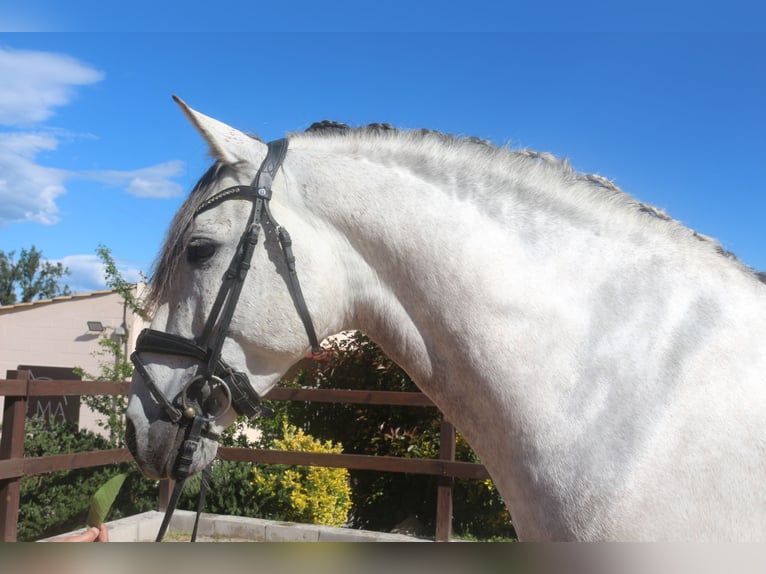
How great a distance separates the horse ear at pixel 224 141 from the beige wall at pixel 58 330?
1568cm

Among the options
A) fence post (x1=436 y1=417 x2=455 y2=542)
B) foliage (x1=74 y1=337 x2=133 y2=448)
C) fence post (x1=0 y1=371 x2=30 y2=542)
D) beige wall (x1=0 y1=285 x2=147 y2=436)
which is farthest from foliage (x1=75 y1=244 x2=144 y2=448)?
beige wall (x1=0 y1=285 x2=147 y2=436)

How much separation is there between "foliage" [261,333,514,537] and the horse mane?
4.74m

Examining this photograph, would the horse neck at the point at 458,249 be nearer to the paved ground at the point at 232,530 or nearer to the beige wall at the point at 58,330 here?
the paved ground at the point at 232,530

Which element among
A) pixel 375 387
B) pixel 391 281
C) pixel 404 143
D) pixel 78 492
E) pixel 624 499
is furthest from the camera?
pixel 375 387

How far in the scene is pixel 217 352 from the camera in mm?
1917

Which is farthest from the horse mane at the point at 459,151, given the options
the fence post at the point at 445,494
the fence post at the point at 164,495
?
the fence post at the point at 164,495

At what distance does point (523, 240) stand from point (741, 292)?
639mm

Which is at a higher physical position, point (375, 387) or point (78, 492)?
point (375, 387)

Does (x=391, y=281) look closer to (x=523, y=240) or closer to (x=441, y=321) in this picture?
(x=441, y=321)

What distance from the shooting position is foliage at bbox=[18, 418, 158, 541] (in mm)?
5734

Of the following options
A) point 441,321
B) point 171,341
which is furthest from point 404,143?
point 171,341

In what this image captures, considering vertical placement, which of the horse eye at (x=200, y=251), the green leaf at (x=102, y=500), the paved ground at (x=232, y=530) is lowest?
the paved ground at (x=232, y=530)

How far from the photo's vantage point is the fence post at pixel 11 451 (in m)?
4.50

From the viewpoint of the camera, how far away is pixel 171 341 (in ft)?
6.37
